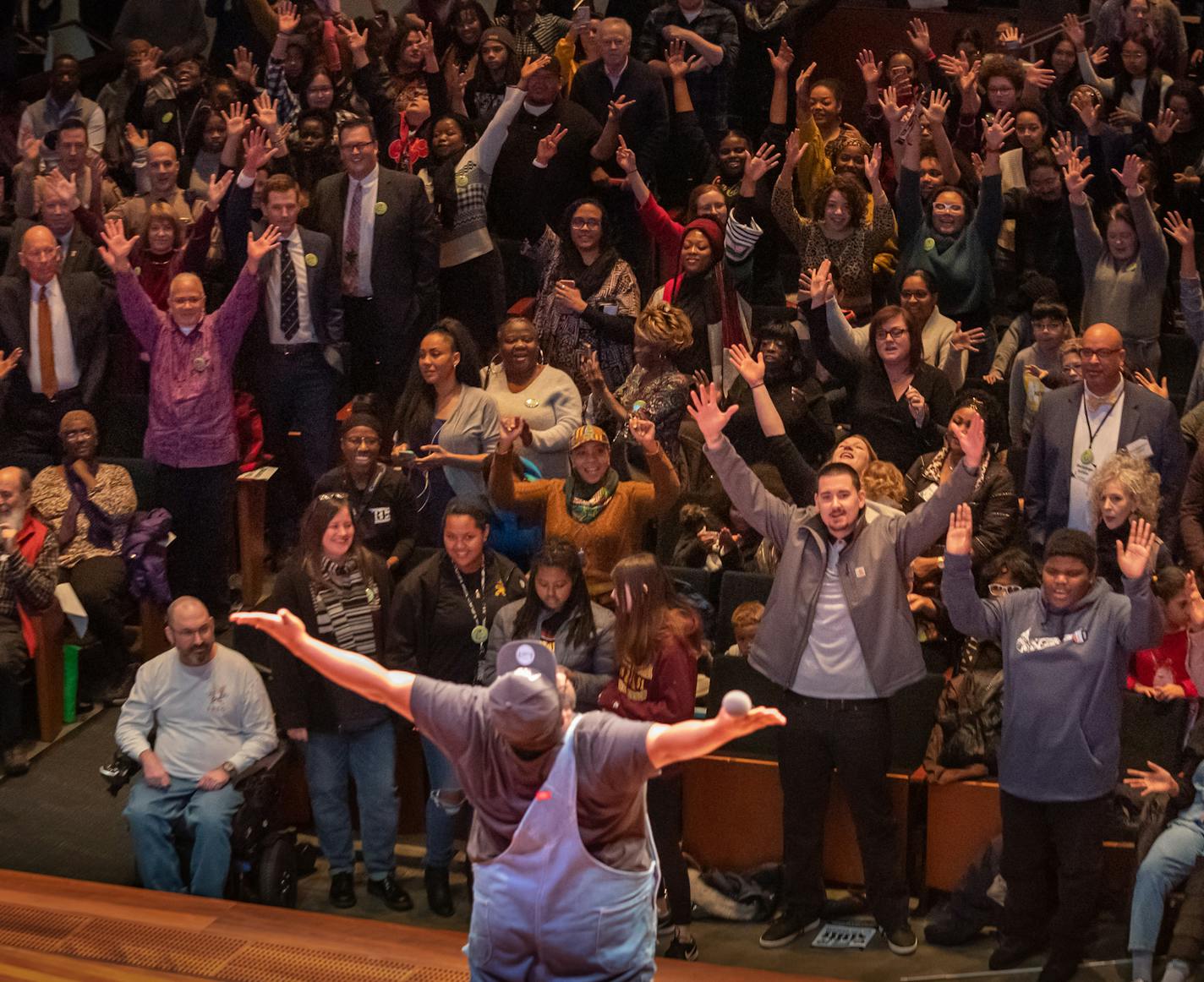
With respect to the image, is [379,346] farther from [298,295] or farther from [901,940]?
[901,940]

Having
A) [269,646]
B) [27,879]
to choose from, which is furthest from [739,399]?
[27,879]

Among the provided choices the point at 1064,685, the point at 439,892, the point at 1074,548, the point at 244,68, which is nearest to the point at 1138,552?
the point at 1074,548

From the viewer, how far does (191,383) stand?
582 cm

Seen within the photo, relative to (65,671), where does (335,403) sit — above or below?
above

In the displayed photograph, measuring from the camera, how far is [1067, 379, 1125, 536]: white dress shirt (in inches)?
203

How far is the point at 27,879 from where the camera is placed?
4918mm

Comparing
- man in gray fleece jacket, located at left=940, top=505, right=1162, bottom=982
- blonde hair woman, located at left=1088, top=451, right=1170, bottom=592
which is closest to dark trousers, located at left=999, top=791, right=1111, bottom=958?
man in gray fleece jacket, located at left=940, top=505, right=1162, bottom=982

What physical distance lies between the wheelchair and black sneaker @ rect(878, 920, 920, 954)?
1645mm

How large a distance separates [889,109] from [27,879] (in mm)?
4017

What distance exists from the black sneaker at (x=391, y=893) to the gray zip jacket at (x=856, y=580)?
3.98 ft

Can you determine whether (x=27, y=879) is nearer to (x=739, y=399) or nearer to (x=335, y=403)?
(x=335, y=403)

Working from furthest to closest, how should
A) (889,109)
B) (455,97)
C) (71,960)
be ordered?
(455,97) → (889,109) → (71,960)

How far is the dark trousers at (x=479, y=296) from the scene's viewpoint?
6489mm

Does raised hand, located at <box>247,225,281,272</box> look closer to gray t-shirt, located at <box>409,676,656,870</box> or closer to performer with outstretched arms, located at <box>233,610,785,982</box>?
performer with outstretched arms, located at <box>233,610,785,982</box>
